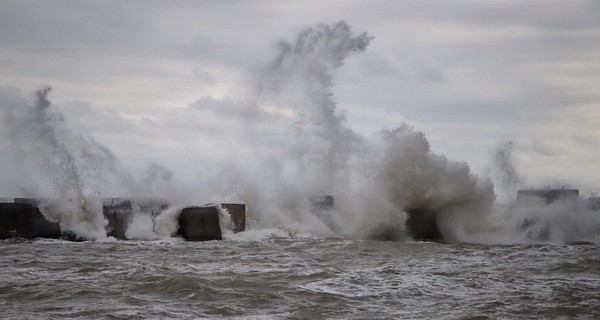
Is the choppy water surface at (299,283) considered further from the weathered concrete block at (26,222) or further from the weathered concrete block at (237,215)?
the weathered concrete block at (237,215)

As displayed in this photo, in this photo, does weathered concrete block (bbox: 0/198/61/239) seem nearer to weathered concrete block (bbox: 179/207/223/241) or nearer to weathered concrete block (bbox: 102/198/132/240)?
weathered concrete block (bbox: 102/198/132/240)

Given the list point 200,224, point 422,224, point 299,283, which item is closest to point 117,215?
point 200,224

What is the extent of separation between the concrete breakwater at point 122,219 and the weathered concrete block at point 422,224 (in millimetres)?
4640

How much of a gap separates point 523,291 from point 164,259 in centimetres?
646

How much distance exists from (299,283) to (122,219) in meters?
10.7

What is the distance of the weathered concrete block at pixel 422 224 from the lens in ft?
64.9

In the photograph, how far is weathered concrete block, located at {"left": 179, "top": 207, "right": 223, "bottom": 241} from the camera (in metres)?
19.7

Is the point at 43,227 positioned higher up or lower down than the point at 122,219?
lower down

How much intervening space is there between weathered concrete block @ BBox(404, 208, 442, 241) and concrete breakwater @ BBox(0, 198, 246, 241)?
464 centimetres

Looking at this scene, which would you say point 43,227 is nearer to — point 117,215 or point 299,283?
point 117,215

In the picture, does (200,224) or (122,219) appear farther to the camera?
(122,219)

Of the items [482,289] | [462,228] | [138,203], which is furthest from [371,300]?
[138,203]

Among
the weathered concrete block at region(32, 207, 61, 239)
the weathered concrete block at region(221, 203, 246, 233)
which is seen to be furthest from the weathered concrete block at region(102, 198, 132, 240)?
the weathered concrete block at region(221, 203, 246, 233)

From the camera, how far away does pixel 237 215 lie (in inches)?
843
